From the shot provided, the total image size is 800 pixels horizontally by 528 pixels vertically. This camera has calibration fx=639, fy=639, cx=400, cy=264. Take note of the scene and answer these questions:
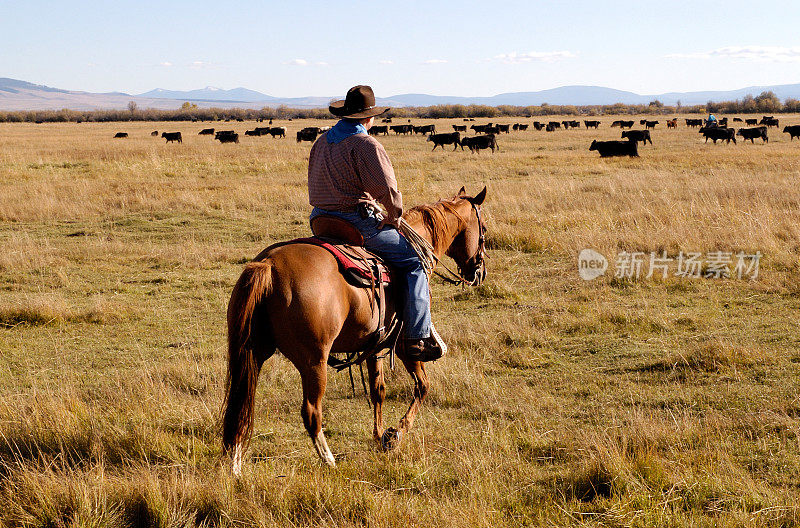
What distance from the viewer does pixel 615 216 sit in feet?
40.3

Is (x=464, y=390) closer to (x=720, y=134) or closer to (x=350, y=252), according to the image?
(x=350, y=252)

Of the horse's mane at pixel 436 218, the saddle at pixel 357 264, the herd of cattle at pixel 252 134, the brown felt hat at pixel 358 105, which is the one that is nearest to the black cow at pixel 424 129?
the herd of cattle at pixel 252 134

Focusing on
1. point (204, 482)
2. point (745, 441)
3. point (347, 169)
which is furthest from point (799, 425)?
point (204, 482)

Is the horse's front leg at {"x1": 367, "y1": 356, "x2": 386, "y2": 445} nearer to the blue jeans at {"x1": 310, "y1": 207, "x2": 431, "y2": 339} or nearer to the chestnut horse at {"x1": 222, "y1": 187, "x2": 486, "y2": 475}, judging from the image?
the blue jeans at {"x1": 310, "y1": 207, "x2": 431, "y2": 339}

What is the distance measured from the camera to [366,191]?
3.90 meters

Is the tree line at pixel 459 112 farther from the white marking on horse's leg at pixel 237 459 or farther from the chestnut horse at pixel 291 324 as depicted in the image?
the white marking on horse's leg at pixel 237 459

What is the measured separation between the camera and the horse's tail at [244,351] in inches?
131

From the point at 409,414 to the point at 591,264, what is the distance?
5922 mm

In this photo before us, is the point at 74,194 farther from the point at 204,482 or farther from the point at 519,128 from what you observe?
the point at 519,128

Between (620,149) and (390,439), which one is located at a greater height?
(620,149)

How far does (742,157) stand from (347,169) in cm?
2358

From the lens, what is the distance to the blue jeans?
4.08 metres

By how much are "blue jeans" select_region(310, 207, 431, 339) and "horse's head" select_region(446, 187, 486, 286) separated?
2.94 feet

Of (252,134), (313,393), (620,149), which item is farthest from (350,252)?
(252,134)
